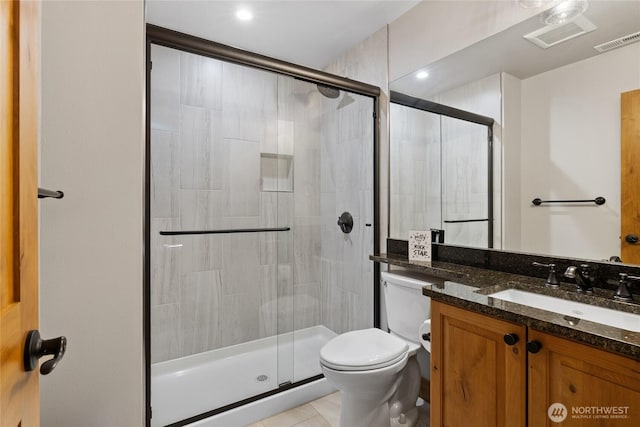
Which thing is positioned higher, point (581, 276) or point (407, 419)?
point (581, 276)

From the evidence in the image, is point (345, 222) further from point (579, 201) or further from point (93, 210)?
point (93, 210)

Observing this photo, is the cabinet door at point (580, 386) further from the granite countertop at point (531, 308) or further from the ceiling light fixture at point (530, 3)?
the ceiling light fixture at point (530, 3)

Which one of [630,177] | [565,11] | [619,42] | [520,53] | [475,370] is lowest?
[475,370]

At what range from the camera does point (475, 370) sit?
108cm

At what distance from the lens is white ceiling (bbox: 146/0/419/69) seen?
1979 millimetres

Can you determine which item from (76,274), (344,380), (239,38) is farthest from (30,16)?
(239,38)

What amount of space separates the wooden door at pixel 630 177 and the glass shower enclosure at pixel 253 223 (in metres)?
1.38

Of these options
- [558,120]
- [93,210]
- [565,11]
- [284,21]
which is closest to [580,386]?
[558,120]

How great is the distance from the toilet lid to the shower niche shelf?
120 centimetres

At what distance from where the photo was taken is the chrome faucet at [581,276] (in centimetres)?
123

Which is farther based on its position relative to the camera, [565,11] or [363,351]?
[363,351]

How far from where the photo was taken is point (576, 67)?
1.35m

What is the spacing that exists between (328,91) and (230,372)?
6.87ft

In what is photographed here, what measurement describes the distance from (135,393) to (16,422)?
2.71 feet
